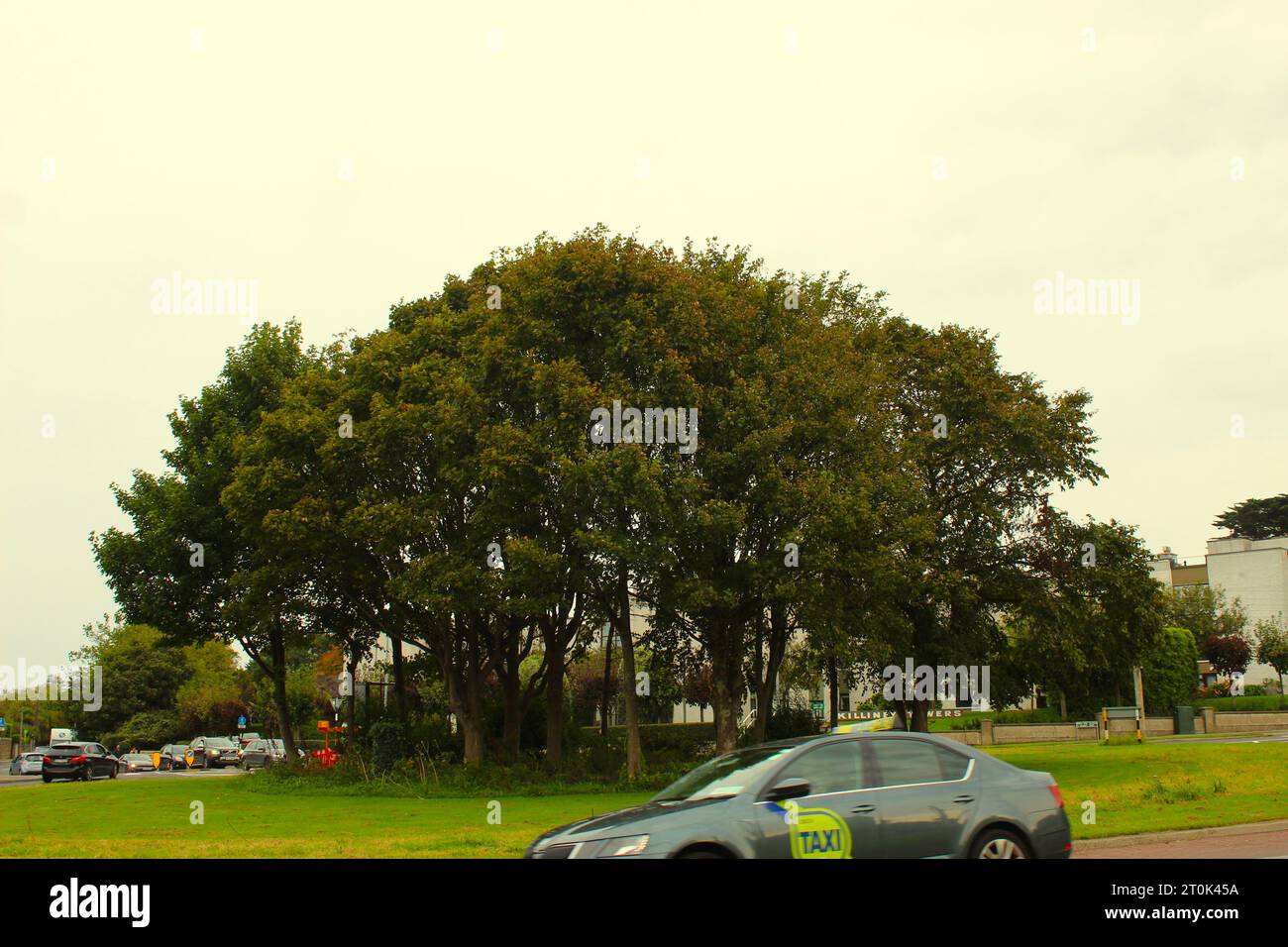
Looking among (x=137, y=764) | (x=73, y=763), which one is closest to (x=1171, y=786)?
(x=73, y=763)

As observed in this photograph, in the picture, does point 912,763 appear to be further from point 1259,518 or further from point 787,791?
point 1259,518

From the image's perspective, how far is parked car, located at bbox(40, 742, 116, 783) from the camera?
46125mm

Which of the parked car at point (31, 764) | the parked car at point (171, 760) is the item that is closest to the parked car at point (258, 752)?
the parked car at point (171, 760)

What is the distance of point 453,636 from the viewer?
33.1m

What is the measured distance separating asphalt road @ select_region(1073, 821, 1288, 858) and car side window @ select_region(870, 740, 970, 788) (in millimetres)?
5227

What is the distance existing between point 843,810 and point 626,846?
1.87 metres

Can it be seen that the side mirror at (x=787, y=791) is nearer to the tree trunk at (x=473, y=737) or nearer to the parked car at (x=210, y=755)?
the tree trunk at (x=473, y=737)

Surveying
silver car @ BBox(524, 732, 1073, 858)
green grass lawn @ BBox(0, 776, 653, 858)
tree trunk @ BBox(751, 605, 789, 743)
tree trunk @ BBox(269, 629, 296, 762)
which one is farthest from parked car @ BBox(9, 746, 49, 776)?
silver car @ BBox(524, 732, 1073, 858)

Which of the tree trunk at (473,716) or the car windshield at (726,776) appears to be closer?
the car windshield at (726,776)

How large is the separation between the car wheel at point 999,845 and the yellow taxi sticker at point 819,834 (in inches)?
47.1

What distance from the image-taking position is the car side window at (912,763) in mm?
9695

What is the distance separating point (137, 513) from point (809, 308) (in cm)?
2323

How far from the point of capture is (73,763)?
152 feet
